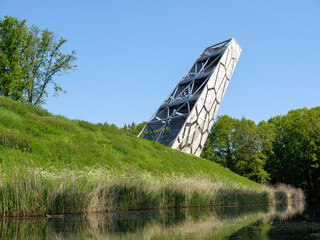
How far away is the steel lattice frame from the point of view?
27.9 meters

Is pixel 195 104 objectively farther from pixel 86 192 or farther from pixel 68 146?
pixel 86 192

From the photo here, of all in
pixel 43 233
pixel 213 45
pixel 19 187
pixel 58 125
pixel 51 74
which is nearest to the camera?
pixel 43 233

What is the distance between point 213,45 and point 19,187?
36.0 m

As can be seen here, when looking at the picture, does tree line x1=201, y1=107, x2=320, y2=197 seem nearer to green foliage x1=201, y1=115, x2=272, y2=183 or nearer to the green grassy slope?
green foliage x1=201, y1=115, x2=272, y2=183

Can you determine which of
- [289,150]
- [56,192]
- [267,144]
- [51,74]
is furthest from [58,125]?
[289,150]

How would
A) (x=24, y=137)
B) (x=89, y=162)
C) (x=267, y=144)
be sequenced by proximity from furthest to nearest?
(x=267, y=144), (x=89, y=162), (x=24, y=137)

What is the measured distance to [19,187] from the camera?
6762 millimetres

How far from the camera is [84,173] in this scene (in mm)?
9078

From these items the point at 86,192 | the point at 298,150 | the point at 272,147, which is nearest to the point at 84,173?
the point at 86,192

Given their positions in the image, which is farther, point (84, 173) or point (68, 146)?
point (68, 146)

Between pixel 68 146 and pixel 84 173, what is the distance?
4706mm

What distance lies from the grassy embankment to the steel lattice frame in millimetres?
6645

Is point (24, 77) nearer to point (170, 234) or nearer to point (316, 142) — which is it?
point (170, 234)

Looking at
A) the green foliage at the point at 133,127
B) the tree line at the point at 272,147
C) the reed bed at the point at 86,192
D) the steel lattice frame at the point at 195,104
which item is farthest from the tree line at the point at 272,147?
the reed bed at the point at 86,192
